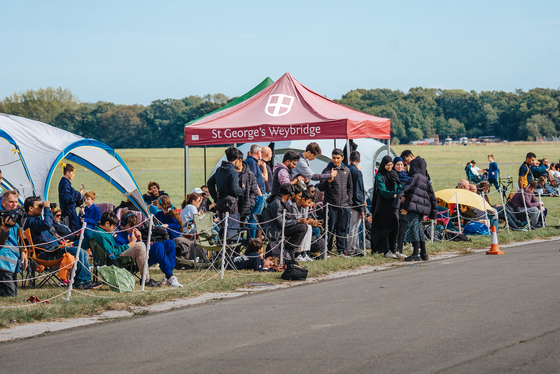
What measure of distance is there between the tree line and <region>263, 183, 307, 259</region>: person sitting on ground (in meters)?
95.2

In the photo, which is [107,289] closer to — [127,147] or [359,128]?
[359,128]

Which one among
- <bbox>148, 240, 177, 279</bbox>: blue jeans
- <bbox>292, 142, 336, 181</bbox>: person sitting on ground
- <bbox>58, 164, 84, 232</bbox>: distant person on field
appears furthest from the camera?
<bbox>292, 142, 336, 181</bbox>: person sitting on ground

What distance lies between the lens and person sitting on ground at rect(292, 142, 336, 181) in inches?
437

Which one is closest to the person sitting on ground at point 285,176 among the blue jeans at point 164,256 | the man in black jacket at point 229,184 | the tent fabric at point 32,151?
the man in black jacket at point 229,184

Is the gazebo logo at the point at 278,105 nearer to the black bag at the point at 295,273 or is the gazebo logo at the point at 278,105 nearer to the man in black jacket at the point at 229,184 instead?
the man in black jacket at the point at 229,184

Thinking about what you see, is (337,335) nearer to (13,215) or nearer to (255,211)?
(13,215)

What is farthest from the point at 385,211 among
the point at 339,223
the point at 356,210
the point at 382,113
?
the point at 382,113

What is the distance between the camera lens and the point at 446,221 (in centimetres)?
1358

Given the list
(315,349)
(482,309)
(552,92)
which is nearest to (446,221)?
(482,309)

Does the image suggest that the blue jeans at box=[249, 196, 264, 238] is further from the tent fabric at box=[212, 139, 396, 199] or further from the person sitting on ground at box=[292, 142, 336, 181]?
the tent fabric at box=[212, 139, 396, 199]

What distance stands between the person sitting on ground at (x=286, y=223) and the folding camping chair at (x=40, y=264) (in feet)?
10.9

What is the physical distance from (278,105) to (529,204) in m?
6.48

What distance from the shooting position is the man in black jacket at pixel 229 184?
10531 millimetres

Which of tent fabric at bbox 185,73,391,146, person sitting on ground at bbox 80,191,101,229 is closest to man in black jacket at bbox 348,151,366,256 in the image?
tent fabric at bbox 185,73,391,146
